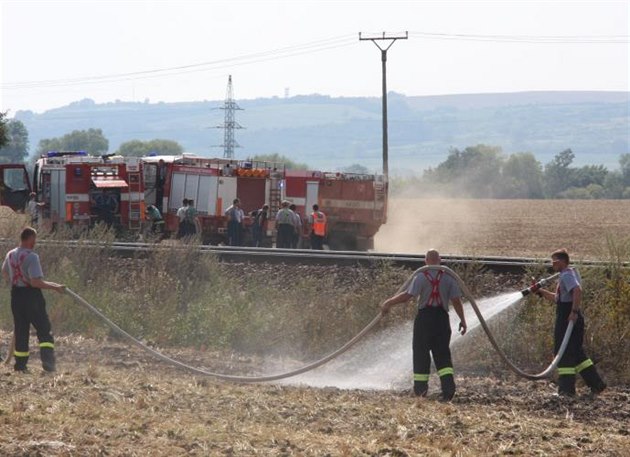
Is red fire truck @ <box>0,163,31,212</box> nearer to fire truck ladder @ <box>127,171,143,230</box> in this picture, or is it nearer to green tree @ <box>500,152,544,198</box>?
fire truck ladder @ <box>127,171,143,230</box>

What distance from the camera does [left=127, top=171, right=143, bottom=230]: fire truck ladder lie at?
97.1 feet

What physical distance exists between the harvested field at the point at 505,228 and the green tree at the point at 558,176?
43490 millimetres

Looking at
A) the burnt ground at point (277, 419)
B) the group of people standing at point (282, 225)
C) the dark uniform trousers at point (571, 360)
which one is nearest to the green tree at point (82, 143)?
the group of people standing at point (282, 225)

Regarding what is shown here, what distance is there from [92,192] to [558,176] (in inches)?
3981

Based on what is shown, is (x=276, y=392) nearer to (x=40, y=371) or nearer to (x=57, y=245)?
(x=40, y=371)

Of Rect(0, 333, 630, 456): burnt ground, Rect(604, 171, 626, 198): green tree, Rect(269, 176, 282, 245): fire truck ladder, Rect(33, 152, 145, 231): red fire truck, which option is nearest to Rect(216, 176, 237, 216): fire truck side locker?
Rect(269, 176, 282, 245): fire truck ladder

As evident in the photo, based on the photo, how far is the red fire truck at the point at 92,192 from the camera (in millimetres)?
29656

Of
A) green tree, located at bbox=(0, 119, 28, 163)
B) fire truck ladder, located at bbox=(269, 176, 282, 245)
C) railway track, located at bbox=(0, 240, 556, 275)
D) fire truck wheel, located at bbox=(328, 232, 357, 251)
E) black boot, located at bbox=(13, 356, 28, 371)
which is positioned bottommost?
black boot, located at bbox=(13, 356, 28, 371)

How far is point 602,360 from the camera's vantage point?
14.9 meters

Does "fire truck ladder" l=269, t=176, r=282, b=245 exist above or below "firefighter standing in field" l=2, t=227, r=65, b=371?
above

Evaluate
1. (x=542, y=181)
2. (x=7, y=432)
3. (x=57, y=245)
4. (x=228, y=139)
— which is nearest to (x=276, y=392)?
(x=7, y=432)

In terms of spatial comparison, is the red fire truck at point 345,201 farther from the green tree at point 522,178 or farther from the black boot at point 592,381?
the green tree at point 522,178

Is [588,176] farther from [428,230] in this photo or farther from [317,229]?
[317,229]

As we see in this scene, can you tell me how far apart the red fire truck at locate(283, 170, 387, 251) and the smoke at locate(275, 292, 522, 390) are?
13.8 metres
